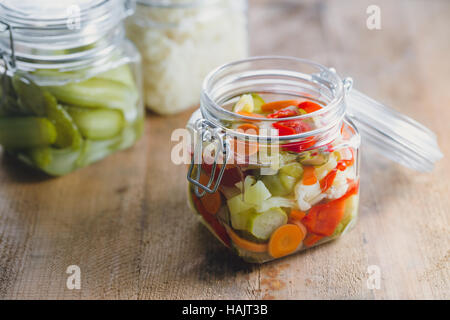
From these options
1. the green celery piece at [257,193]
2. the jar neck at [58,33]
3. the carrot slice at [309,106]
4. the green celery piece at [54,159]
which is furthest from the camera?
the green celery piece at [54,159]

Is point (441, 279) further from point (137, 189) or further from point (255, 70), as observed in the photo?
point (137, 189)

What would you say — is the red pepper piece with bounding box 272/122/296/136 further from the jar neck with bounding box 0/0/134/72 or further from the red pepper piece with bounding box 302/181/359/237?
the jar neck with bounding box 0/0/134/72

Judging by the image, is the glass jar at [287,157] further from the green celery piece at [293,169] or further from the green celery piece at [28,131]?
the green celery piece at [28,131]

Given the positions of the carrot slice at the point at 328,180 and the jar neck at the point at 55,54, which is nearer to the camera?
the carrot slice at the point at 328,180

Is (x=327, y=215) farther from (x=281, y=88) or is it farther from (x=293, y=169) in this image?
(x=281, y=88)

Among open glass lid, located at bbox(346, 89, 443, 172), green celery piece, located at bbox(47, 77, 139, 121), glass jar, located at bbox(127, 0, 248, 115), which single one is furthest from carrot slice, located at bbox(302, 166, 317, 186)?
glass jar, located at bbox(127, 0, 248, 115)

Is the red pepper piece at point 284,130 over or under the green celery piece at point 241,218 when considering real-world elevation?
over

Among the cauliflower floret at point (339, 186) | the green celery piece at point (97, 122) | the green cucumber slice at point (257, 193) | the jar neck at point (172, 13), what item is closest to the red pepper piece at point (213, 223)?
the green cucumber slice at point (257, 193)

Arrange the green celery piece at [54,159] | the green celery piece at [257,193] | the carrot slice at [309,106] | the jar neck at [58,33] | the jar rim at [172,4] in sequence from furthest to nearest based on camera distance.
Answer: the jar rim at [172,4] < the green celery piece at [54,159] < the jar neck at [58,33] < the carrot slice at [309,106] < the green celery piece at [257,193]
